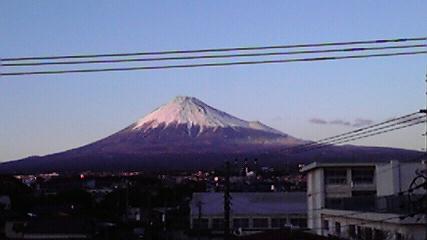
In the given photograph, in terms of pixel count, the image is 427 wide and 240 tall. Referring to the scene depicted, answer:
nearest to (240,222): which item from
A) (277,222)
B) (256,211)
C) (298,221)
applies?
(256,211)

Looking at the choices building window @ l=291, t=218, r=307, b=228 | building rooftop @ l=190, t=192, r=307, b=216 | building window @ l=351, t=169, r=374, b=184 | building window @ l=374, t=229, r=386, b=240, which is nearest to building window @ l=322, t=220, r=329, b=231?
building window @ l=351, t=169, r=374, b=184

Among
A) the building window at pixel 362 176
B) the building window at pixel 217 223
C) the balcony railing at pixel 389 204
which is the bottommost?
the building window at pixel 217 223

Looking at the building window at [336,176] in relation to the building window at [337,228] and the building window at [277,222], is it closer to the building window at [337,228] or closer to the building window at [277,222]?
the building window at [337,228]

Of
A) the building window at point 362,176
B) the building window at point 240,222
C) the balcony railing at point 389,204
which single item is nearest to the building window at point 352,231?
the balcony railing at point 389,204

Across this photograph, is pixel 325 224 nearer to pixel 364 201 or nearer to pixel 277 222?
pixel 364 201

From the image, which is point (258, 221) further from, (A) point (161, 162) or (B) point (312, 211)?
(A) point (161, 162)

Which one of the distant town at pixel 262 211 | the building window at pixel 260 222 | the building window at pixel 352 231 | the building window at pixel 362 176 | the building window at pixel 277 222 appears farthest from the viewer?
the building window at pixel 260 222

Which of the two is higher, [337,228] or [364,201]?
[364,201]
